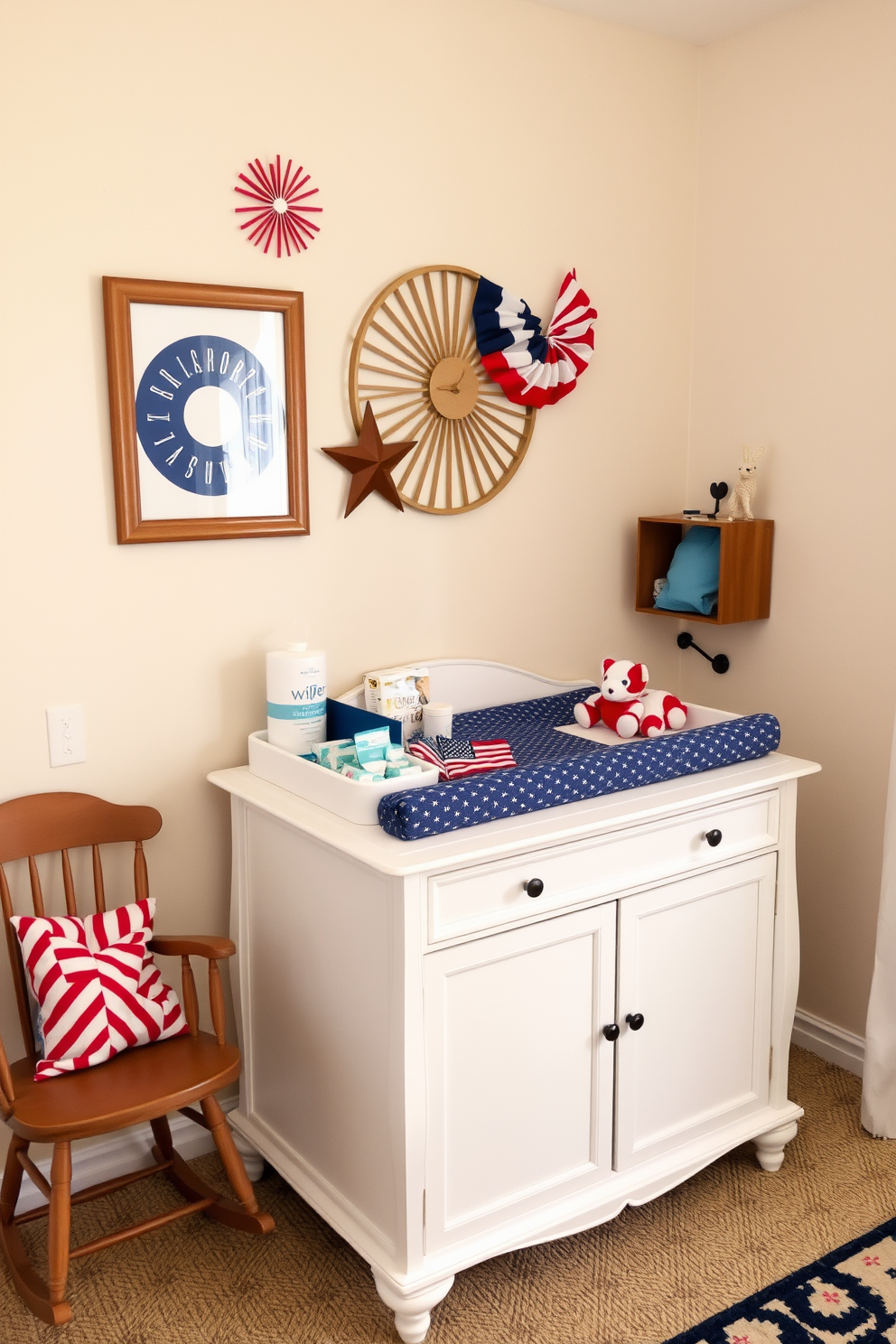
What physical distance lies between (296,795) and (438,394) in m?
0.94

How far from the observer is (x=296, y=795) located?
6.86ft

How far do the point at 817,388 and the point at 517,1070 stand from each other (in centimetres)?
164

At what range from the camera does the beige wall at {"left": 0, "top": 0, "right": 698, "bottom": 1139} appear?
1998mm

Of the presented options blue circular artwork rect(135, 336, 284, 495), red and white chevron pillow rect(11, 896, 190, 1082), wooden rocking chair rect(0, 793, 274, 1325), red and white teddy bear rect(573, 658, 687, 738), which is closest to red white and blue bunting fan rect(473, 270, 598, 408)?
blue circular artwork rect(135, 336, 284, 495)

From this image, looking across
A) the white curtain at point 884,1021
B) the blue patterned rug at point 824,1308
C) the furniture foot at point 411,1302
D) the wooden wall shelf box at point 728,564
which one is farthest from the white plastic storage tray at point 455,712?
the blue patterned rug at point 824,1308

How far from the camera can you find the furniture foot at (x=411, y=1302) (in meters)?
1.84

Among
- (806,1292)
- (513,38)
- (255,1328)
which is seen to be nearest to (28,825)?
(255,1328)

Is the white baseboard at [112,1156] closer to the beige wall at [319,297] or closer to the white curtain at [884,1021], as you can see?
the beige wall at [319,297]

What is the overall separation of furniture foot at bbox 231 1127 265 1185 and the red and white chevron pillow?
0.38m

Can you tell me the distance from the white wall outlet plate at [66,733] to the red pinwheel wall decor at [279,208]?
0.96m

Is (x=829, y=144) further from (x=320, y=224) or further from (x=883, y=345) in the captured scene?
(x=320, y=224)

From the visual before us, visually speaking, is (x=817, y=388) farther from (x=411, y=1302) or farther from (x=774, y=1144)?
(x=411, y=1302)

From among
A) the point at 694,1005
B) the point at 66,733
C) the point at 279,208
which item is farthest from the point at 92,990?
the point at 279,208

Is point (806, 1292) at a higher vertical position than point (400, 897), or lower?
lower
